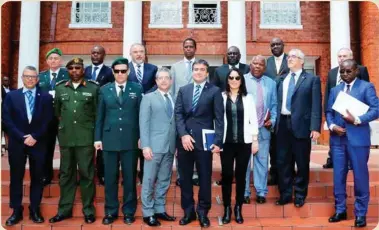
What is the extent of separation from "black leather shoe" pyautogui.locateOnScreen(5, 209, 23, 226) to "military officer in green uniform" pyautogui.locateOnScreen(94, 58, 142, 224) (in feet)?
3.64

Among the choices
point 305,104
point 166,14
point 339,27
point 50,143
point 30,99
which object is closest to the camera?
point 30,99

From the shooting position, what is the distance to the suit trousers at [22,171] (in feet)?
16.0

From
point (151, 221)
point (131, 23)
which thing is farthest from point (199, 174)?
point (131, 23)

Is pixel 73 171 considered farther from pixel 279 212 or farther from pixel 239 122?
pixel 279 212

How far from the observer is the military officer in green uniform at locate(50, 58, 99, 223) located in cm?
482

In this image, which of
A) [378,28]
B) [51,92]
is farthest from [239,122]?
[378,28]

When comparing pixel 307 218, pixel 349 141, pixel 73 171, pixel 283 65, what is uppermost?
pixel 283 65

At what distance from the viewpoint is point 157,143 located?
4750 mm

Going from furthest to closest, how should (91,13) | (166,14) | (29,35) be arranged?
(91,13) < (166,14) < (29,35)

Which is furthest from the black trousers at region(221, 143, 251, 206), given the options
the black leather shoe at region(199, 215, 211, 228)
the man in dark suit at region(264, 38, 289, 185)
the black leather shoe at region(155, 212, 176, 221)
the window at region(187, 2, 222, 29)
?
the window at region(187, 2, 222, 29)

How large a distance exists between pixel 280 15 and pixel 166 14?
12.9 ft

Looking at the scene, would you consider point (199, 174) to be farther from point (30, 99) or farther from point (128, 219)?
point (30, 99)

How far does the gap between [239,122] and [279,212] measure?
1.44 meters

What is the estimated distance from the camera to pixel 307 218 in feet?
16.8
